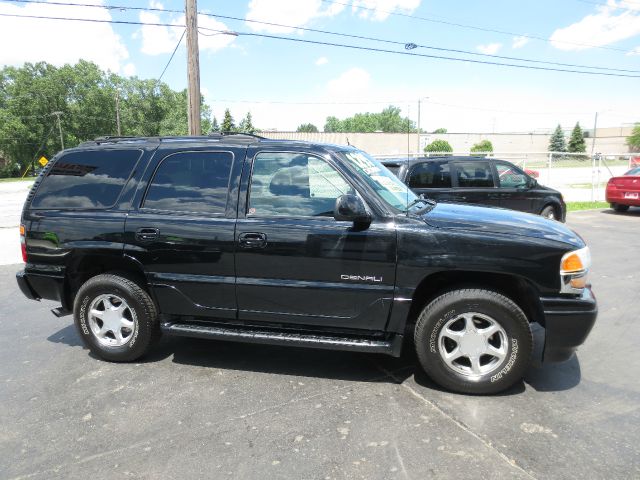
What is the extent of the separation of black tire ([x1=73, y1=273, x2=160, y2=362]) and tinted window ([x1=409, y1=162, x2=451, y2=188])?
5.66 metres

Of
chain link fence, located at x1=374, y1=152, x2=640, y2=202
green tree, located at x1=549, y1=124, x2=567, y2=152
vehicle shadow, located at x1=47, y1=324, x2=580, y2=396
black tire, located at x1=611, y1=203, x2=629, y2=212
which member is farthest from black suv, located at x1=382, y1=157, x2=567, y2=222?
green tree, located at x1=549, y1=124, x2=567, y2=152

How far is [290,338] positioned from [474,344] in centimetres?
138

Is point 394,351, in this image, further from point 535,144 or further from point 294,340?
point 535,144

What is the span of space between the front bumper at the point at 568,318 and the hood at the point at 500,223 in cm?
41

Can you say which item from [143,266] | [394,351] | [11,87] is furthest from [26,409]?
[11,87]

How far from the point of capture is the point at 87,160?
408 cm

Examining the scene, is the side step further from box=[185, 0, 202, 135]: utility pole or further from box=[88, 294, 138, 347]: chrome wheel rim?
box=[185, 0, 202, 135]: utility pole

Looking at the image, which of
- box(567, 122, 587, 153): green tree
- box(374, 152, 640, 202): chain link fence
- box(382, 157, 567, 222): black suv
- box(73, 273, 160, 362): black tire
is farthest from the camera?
box(567, 122, 587, 153): green tree

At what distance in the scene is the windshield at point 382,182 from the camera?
3596mm

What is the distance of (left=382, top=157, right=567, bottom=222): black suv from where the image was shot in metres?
8.38

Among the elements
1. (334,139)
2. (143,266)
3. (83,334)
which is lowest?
(83,334)

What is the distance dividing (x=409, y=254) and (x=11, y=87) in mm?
89230

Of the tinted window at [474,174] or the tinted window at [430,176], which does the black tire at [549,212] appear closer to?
the tinted window at [474,174]

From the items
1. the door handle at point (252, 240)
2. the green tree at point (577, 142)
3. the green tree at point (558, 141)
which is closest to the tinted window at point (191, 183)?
the door handle at point (252, 240)
